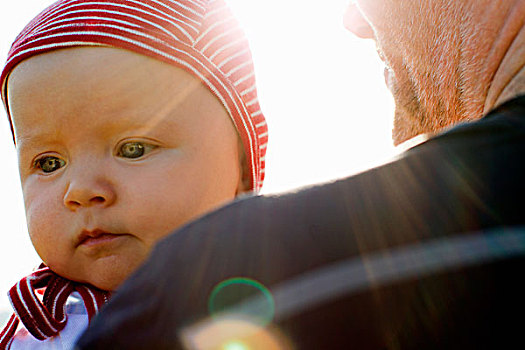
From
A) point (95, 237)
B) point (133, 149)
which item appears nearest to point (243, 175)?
point (133, 149)

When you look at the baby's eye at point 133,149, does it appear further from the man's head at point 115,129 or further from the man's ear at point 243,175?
the man's ear at point 243,175

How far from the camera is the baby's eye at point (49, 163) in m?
1.78

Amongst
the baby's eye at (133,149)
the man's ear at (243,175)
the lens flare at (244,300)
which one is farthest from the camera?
the man's ear at (243,175)

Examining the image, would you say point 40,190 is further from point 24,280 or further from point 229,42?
point 229,42

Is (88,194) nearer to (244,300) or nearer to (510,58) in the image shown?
(244,300)

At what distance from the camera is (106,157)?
5.54 ft

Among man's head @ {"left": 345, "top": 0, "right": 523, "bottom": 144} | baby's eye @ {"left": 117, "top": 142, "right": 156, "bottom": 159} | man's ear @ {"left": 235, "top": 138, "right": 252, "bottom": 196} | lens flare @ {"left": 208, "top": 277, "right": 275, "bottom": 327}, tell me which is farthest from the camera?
man's ear @ {"left": 235, "top": 138, "right": 252, "bottom": 196}

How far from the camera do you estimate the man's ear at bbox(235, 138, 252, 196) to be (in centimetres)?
204

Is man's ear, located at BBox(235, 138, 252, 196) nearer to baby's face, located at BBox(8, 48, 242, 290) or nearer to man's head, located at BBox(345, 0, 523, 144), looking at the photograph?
baby's face, located at BBox(8, 48, 242, 290)

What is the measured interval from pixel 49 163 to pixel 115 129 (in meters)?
0.30

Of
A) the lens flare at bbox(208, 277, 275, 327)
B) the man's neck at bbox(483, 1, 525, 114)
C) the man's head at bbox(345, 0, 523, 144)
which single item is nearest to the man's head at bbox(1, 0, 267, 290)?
the man's head at bbox(345, 0, 523, 144)

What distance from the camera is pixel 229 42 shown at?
6.66 ft

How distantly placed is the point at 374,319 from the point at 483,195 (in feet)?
0.73

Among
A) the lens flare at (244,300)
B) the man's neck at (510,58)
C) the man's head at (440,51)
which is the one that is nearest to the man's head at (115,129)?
the man's head at (440,51)
